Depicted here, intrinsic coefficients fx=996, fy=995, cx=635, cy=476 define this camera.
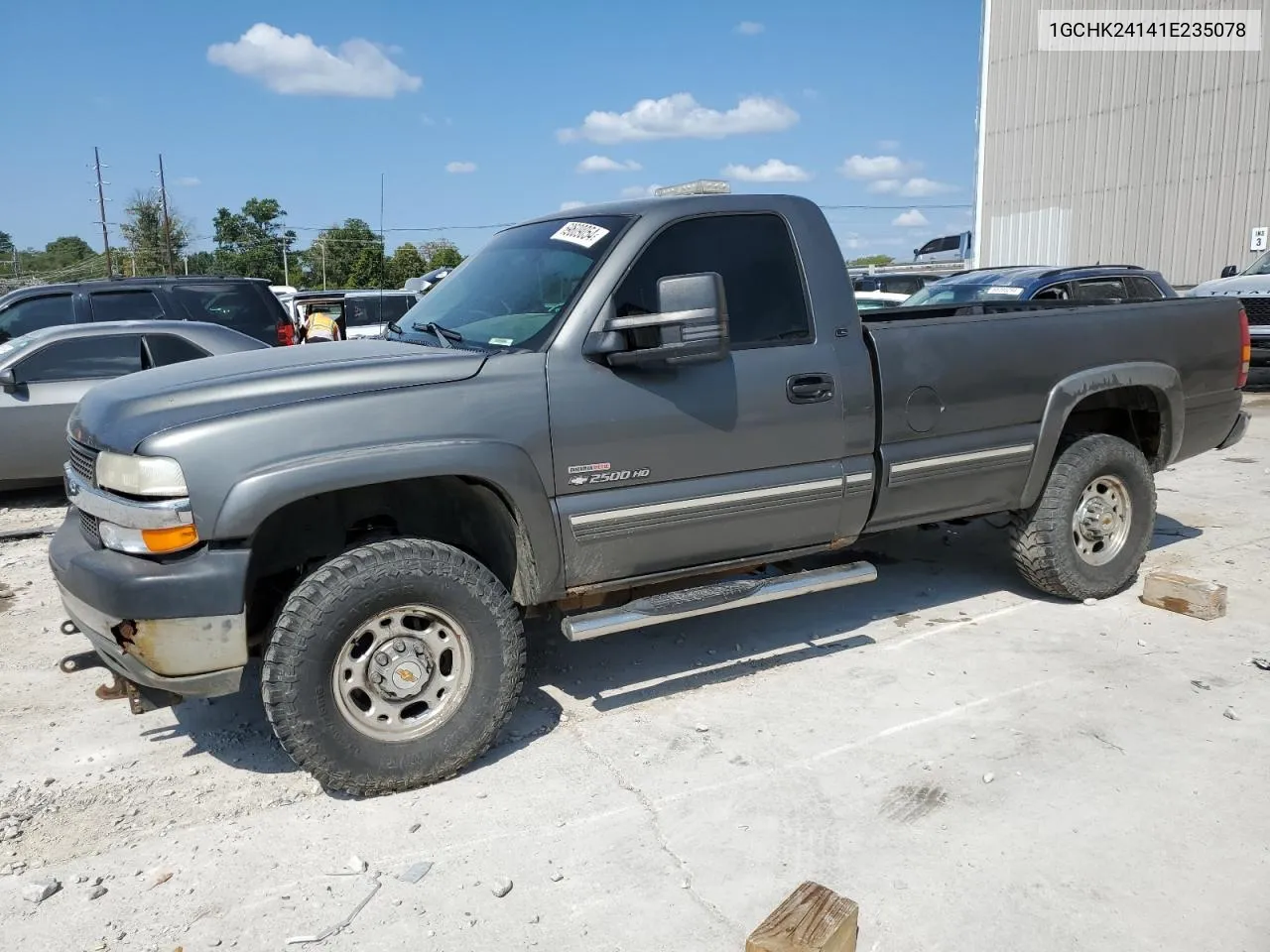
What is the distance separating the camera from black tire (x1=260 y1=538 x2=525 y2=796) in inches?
130

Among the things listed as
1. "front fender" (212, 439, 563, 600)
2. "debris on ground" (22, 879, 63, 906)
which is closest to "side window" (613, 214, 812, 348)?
"front fender" (212, 439, 563, 600)

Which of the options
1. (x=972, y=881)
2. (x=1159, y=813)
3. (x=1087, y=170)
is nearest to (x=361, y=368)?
(x=972, y=881)

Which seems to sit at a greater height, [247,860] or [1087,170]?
[1087,170]

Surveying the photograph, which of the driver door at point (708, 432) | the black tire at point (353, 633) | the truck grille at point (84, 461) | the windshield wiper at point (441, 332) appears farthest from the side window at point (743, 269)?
the truck grille at point (84, 461)

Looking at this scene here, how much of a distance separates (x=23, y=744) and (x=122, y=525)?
1.41 meters

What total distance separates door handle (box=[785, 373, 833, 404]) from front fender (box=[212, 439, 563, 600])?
1144mm

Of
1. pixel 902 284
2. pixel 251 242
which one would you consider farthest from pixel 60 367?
pixel 251 242

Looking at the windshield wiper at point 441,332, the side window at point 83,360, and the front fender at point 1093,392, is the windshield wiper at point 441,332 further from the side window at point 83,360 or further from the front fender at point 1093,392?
the side window at point 83,360

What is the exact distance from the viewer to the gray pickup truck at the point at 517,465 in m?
3.23

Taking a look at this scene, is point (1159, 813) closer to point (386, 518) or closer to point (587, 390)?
point (587, 390)

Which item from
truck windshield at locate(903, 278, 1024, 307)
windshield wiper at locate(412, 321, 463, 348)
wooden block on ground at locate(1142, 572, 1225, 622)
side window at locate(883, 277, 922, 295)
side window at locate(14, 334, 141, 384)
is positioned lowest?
wooden block on ground at locate(1142, 572, 1225, 622)

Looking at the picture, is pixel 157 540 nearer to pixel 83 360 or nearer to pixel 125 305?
pixel 83 360

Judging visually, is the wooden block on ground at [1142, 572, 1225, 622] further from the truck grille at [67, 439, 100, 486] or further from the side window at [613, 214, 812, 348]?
the truck grille at [67, 439, 100, 486]

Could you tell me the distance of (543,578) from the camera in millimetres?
3734
